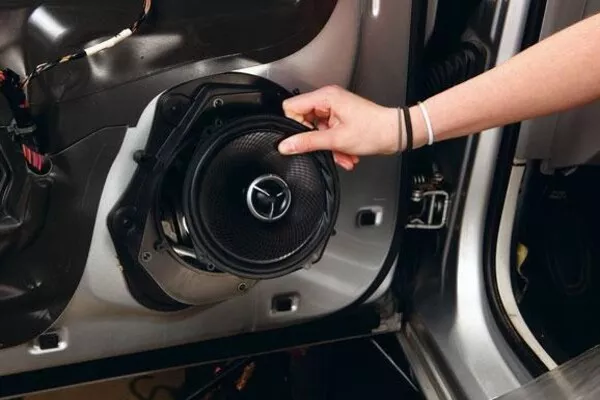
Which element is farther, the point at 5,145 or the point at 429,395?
the point at 429,395

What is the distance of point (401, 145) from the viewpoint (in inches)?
39.3

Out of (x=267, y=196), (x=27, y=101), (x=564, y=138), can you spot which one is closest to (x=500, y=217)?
(x=564, y=138)

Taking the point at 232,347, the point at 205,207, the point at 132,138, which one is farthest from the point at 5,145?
the point at 232,347

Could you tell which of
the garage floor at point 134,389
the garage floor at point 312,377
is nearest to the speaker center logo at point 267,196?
the garage floor at point 312,377

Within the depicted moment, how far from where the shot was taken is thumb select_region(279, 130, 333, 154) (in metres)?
1.01

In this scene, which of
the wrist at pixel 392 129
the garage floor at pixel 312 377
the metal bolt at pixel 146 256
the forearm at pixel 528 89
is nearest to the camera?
the forearm at pixel 528 89

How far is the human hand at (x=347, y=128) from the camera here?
39.0 inches

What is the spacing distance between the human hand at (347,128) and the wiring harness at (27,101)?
0.88 ft

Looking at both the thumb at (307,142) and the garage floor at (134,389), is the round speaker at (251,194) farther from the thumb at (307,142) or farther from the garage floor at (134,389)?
the garage floor at (134,389)

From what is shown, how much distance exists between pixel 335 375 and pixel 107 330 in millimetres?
517

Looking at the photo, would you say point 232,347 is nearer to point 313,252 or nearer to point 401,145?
point 313,252

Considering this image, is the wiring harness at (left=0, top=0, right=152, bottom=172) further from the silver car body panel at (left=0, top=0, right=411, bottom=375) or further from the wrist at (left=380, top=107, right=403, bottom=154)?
the wrist at (left=380, top=107, right=403, bottom=154)

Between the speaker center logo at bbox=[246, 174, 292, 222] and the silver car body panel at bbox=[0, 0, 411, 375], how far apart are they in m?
0.19

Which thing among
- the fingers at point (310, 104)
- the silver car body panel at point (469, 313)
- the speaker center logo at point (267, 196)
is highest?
the fingers at point (310, 104)
